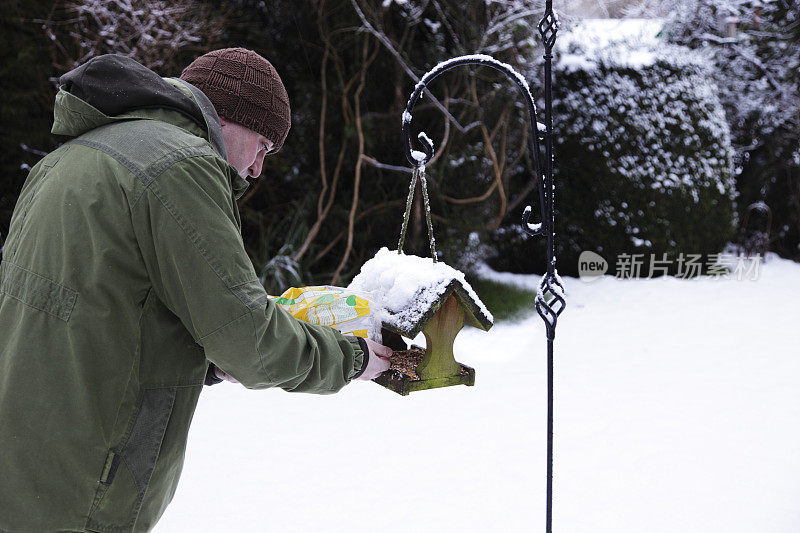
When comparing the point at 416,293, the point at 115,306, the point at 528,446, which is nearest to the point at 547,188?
the point at 416,293

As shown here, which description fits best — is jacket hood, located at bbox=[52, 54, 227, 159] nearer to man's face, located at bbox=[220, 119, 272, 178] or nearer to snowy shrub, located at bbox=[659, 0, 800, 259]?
man's face, located at bbox=[220, 119, 272, 178]

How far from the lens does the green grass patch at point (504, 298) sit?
5289mm

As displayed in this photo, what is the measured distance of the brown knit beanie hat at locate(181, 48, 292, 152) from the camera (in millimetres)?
1324

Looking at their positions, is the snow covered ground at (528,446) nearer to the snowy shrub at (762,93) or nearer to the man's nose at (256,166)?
the man's nose at (256,166)

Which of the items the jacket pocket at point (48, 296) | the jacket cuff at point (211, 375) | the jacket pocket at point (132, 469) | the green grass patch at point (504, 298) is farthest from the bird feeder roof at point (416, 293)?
the green grass patch at point (504, 298)

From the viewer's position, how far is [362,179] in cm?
514

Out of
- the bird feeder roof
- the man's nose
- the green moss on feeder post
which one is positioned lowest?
the green moss on feeder post

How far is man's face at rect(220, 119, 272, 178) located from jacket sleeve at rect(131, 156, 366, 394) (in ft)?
0.76

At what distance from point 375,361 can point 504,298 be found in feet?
13.8

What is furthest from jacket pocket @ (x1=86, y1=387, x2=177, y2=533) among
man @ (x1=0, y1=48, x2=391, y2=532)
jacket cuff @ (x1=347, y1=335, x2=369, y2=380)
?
jacket cuff @ (x1=347, y1=335, x2=369, y2=380)

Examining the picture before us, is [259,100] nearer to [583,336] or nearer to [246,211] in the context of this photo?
[246,211]

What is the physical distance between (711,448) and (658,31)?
6.06 metres

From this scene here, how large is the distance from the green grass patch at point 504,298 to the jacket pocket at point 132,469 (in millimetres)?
4119

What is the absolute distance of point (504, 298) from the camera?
18.4 feet
